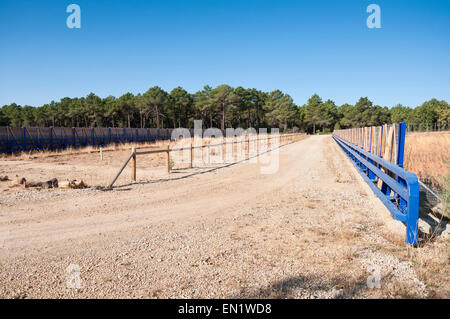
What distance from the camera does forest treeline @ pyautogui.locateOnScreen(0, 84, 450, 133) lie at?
71.3m

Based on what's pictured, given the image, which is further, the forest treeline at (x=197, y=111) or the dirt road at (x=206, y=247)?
the forest treeline at (x=197, y=111)

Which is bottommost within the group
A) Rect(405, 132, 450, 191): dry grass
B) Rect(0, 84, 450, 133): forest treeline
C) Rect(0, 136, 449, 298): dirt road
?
Rect(0, 136, 449, 298): dirt road

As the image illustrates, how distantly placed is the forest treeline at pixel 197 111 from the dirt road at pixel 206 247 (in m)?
61.1

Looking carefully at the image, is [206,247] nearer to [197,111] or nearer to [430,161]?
[430,161]

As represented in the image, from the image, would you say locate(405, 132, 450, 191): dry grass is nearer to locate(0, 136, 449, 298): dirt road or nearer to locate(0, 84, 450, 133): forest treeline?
locate(0, 136, 449, 298): dirt road

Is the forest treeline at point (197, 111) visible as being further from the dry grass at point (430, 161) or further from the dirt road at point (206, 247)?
the dirt road at point (206, 247)

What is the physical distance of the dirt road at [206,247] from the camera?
126 inches

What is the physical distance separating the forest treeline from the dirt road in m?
61.1

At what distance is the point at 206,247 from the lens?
4438 mm

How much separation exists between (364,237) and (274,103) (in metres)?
89.9

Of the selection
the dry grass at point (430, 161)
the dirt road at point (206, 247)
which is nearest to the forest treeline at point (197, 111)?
the dry grass at point (430, 161)

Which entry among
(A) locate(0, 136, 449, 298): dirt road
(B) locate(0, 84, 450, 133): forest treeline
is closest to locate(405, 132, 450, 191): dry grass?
(A) locate(0, 136, 449, 298): dirt road

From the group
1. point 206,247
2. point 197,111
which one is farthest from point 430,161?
point 197,111

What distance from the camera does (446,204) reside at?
5598mm
